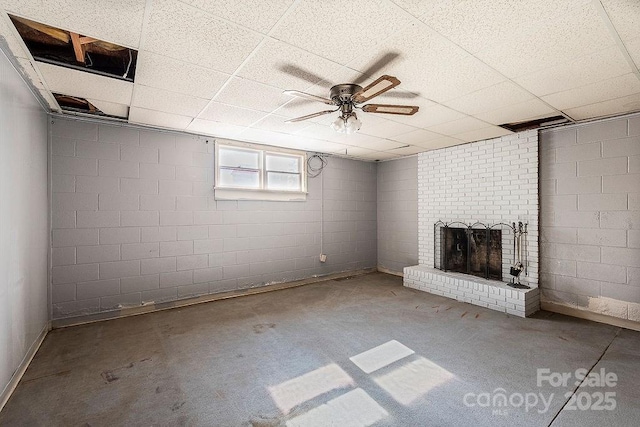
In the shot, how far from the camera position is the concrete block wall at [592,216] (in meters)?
3.32

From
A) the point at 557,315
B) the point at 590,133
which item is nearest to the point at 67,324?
the point at 557,315

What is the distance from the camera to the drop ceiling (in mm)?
1626

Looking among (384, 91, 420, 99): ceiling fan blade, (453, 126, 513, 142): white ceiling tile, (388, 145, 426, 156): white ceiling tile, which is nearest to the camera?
(384, 91, 420, 99): ceiling fan blade

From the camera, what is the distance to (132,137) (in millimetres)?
3764

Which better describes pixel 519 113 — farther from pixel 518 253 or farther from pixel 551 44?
pixel 518 253

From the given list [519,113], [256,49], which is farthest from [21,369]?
[519,113]

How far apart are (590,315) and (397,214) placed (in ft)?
10.8

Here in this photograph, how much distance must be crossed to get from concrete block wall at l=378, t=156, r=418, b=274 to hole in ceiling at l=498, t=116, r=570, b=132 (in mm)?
1911

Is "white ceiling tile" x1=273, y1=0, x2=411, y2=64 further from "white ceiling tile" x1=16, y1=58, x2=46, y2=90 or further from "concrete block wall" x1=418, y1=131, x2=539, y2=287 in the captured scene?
"concrete block wall" x1=418, y1=131, x2=539, y2=287

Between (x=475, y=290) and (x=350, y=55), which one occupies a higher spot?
(x=350, y=55)

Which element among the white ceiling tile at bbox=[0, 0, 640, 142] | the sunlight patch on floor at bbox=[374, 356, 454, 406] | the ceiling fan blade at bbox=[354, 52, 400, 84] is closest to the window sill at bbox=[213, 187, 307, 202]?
the white ceiling tile at bbox=[0, 0, 640, 142]

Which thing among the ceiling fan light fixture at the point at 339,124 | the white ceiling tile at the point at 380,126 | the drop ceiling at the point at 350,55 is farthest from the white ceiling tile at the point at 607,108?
the ceiling fan light fixture at the point at 339,124

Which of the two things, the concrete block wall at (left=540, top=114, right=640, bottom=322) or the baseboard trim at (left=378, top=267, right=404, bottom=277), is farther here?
the baseboard trim at (left=378, top=267, right=404, bottom=277)

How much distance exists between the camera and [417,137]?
4.36 m
